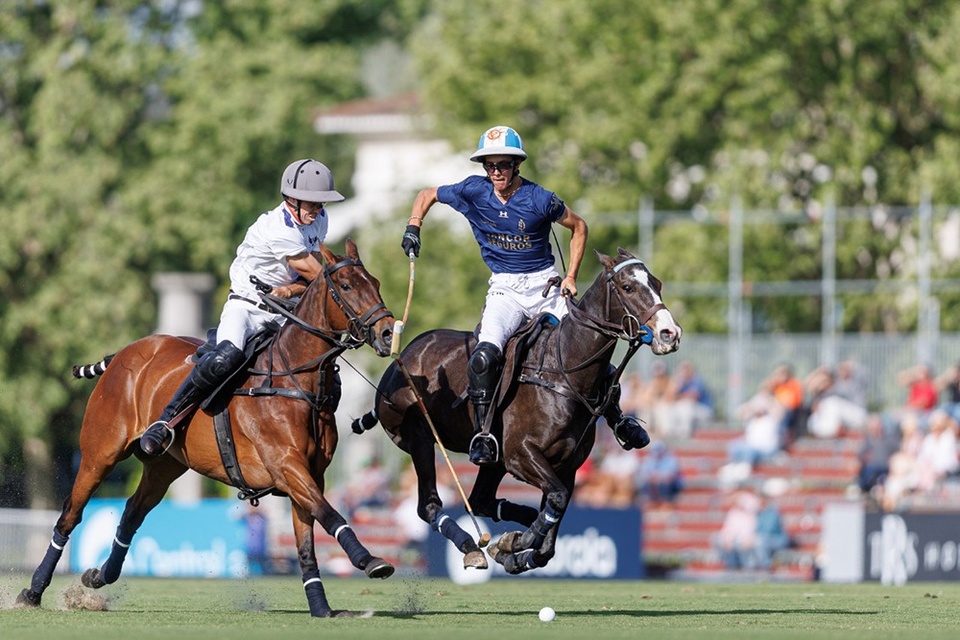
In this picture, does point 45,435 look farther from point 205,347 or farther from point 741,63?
point 205,347

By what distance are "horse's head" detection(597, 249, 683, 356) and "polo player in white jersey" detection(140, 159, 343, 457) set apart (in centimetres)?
→ 191

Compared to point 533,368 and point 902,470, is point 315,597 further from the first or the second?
point 902,470

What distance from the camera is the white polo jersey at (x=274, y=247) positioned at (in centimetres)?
1262

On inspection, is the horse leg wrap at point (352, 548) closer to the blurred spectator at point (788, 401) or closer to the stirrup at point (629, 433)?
the stirrup at point (629, 433)

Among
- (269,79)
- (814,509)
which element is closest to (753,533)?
(814,509)

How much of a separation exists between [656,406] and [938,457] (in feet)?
15.9

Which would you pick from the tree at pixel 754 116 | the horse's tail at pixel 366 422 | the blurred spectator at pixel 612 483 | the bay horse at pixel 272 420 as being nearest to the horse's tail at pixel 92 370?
the bay horse at pixel 272 420

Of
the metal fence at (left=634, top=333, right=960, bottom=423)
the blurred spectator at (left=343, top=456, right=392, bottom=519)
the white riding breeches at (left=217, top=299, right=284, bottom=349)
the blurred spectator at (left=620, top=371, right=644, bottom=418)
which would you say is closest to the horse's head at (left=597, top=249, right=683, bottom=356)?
the white riding breeches at (left=217, top=299, right=284, bottom=349)

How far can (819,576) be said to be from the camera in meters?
21.8

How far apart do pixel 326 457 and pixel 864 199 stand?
22160mm

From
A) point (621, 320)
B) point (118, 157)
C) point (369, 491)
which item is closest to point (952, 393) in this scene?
point (369, 491)

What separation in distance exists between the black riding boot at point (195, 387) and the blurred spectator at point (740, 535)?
464 inches

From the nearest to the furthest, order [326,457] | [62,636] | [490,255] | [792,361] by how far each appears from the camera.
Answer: [62,636] < [326,457] < [490,255] < [792,361]

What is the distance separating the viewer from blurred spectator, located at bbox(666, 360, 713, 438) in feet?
86.5
